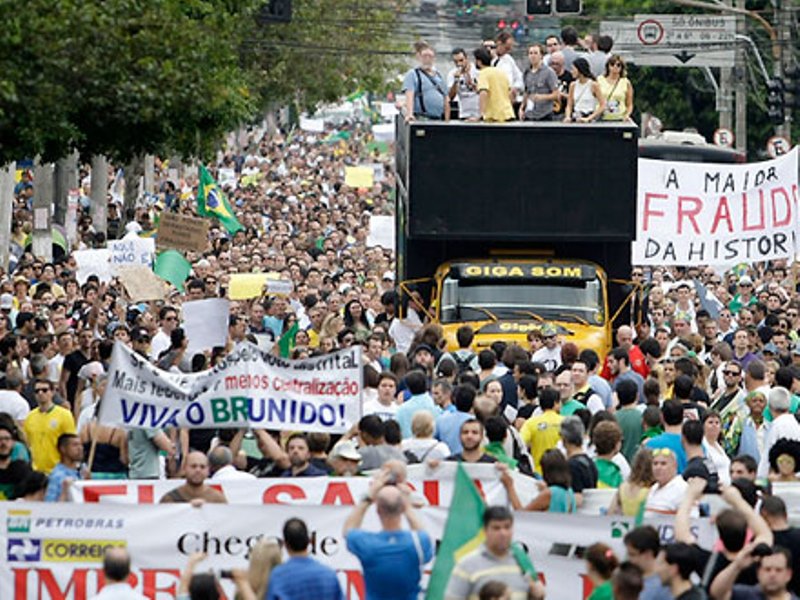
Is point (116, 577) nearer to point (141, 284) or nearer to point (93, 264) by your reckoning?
point (141, 284)

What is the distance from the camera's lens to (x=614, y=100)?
24.3 metres

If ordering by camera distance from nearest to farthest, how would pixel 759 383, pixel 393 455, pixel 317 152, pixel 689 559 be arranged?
pixel 689 559, pixel 393 455, pixel 759 383, pixel 317 152

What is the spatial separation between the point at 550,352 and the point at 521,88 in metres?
4.90

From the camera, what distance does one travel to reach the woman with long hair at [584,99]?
24.1 m

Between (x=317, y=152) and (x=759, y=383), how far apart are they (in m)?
75.4

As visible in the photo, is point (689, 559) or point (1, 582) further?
point (1, 582)

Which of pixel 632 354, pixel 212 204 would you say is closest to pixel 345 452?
pixel 632 354

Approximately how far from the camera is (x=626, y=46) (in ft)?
192

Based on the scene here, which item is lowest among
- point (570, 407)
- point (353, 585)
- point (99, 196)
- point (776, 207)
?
point (99, 196)

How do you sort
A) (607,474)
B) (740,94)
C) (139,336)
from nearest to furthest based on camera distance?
1. (607,474)
2. (139,336)
3. (740,94)

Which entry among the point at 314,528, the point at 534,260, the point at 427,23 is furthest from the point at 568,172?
the point at 427,23

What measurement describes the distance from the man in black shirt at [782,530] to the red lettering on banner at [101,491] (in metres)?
3.74

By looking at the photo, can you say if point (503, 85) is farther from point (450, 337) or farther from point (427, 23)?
point (427, 23)

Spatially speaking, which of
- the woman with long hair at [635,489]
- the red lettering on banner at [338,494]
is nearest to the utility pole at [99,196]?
the red lettering on banner at [338,494]
